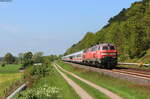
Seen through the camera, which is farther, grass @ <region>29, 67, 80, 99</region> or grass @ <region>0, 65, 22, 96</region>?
grass @ <region>0, 65, 22, 96</region>

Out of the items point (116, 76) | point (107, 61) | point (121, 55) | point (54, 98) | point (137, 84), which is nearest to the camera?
point (54, 98)

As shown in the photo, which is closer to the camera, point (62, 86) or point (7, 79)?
point (62, 86)

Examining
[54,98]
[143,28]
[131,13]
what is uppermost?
[131,13]

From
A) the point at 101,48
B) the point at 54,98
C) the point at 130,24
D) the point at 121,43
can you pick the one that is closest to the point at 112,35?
the point at 121,43

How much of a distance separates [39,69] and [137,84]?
78.8 feet

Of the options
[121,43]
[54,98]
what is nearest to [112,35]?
[121,43]

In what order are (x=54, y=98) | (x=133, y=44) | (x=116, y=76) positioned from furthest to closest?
(x=133, y=44)
(x=116, y=76)
(x=54, y=98)

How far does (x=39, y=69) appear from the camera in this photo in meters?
45.8

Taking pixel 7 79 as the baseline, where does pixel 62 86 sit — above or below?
above

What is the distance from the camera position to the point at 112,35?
8300 cm

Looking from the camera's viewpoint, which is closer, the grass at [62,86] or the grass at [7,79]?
the grass at [62,86]

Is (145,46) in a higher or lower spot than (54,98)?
higher

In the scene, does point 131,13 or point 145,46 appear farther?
point 131,13

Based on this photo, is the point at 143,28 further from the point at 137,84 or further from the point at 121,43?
the point at 137,84
